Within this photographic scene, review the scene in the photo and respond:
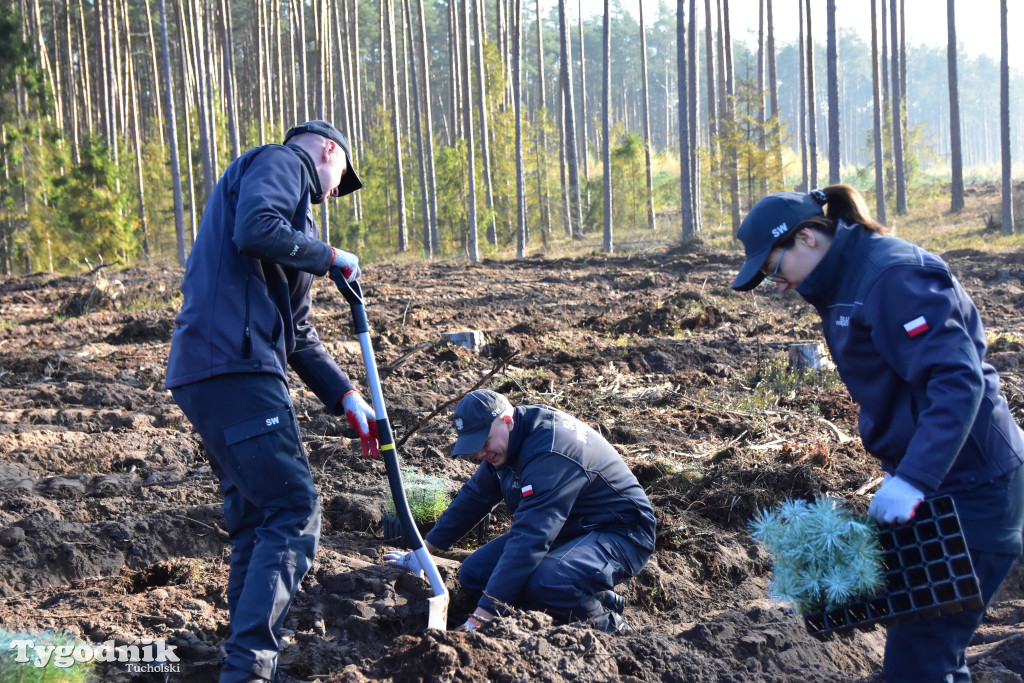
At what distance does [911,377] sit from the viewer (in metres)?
2.21

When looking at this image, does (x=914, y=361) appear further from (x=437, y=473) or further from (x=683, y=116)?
(x=683, y=116)

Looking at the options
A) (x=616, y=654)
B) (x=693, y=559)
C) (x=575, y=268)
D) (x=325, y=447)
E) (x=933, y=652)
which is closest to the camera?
(x=933, y=652)

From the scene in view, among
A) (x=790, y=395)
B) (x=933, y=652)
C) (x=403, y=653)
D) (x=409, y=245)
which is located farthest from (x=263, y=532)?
(x=409, y=245)

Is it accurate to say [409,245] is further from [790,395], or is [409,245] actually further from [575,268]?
[790,395]

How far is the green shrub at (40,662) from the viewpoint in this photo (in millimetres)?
2459

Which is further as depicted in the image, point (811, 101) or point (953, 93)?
point (953, 93)

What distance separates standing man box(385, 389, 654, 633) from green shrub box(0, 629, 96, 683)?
142 centimetres

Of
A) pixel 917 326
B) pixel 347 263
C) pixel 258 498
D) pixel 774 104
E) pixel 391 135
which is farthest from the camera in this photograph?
pixel 391 135

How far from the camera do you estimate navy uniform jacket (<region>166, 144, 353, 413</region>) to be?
9.27 feet

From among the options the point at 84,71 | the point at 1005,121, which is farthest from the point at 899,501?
the point at 84,71

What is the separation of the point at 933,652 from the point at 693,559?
2448 millimetres

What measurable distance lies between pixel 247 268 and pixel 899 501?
2.21 m

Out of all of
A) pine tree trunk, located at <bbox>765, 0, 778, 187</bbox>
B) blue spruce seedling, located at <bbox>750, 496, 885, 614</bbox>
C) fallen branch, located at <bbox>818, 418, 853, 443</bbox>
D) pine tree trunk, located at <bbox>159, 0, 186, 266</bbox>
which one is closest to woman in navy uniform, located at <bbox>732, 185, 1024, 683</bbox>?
blue spruce seedling, located at <bbox>750, 496, 885, 614</bbox>

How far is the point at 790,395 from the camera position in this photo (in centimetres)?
785
